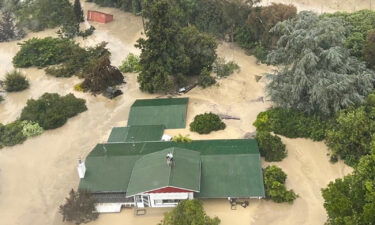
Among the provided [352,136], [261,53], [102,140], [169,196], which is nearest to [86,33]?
[261,53]

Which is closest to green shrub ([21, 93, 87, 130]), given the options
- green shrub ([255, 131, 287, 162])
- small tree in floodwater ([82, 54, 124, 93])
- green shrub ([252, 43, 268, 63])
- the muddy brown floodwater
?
the muddy brown floodwater

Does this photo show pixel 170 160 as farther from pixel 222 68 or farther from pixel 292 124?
pixel 222 68

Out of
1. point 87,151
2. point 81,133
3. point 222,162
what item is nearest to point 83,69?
point 81,133

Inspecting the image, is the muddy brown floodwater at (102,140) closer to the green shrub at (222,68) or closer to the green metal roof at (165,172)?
the green shrub at (222,68)

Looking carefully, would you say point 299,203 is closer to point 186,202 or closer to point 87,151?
point 186,202

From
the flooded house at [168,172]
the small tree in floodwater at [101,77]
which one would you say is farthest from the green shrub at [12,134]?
the flooded house at [168,172]

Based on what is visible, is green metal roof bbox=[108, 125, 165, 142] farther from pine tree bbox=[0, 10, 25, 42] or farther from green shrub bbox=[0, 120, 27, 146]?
pine tree bbox=[0, 10, 25, 42]
